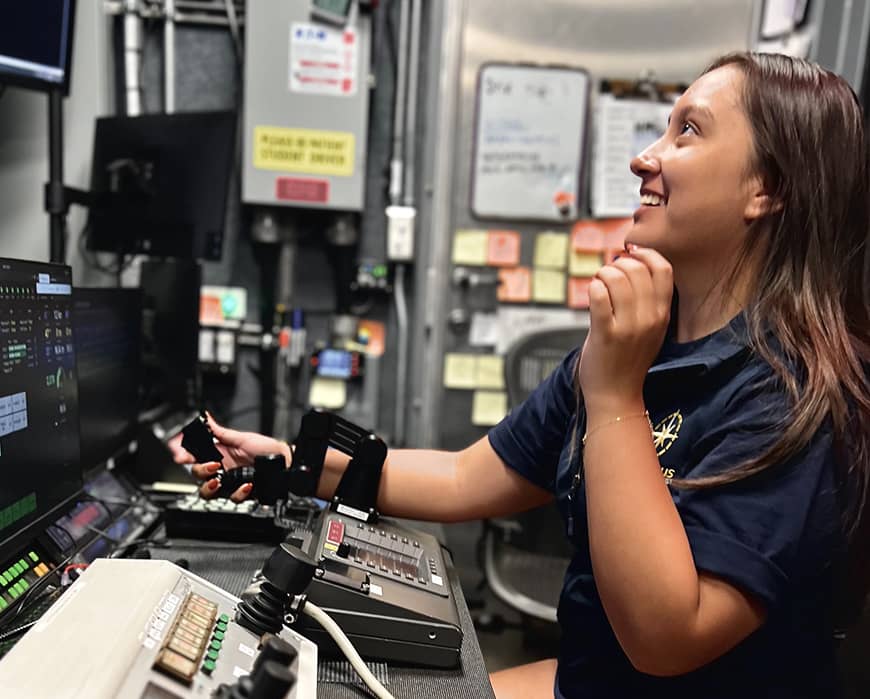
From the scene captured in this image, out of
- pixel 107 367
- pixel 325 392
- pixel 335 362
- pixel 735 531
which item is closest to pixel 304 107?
pixel 335 362

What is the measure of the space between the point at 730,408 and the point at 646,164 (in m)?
0.30

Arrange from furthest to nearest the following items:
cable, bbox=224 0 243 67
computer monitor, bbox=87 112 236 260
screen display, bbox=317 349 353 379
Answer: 1. screen display, bbox=317 349 353 379
2. cable, bbox=224 0 243 67
3. computer monitor, bbox=87 112 236 260

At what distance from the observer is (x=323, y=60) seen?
173 centimetres

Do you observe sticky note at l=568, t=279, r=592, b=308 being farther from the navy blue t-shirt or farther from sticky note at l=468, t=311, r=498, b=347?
the navy blue t-shirt

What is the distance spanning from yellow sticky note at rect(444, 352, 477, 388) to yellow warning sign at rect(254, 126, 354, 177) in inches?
24.7

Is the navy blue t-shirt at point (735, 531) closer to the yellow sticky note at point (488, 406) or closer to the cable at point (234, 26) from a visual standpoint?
the yellow sticky note at point (488, 406)

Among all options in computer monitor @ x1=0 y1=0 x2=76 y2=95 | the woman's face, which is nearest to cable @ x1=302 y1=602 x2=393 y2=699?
the woman's face

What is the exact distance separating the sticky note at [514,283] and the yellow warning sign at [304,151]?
0.55 m

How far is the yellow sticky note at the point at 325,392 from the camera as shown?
1.97 meters

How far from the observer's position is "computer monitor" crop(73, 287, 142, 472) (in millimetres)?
1061

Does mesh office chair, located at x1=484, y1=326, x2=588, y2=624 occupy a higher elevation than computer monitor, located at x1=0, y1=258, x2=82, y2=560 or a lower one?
lower

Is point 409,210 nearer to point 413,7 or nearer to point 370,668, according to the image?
point 413,7

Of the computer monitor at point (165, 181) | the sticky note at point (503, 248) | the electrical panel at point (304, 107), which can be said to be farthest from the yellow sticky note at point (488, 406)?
the computer monitor at point (165, 181)

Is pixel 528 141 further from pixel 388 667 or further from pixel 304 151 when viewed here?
pixel 388 667
